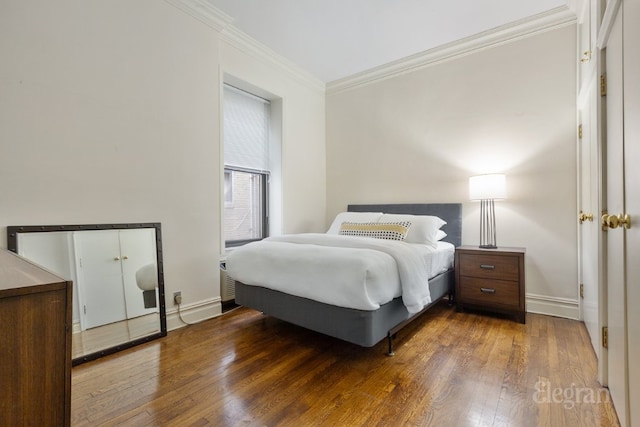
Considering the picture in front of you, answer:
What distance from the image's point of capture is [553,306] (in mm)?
2699

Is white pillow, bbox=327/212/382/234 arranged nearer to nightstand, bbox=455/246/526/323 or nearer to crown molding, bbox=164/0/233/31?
nightstand, bbox=455/246/526/323

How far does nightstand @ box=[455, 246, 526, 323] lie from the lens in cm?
252

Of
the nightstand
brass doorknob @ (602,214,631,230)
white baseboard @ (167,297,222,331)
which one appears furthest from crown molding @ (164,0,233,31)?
brass doorknob @ (602,214,631,230)

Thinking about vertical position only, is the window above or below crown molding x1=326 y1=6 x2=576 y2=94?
below

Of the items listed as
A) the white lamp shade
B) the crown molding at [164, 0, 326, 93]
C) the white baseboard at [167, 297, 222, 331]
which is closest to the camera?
the white baseboard at [167, 297, 222, 331]

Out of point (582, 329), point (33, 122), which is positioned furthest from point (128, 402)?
point (582, 329)

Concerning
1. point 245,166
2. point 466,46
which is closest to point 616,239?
point 466,46

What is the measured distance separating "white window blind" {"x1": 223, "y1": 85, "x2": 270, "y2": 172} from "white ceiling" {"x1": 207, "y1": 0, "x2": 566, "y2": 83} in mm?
630

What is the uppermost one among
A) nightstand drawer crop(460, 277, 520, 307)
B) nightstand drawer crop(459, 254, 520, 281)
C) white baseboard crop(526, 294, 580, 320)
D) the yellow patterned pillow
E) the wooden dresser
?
the yellow patterned pillow

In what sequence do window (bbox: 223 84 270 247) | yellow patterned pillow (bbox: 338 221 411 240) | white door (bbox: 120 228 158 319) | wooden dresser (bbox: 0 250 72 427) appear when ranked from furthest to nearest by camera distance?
1. window (bbox: 223 84 270 247)
2. yellow patterned pillow (bbox: 338 221 411 240)
3. white door (bbox: 120 228 158 319)
4. wooden dresser (bbox: 0 250 72 427)

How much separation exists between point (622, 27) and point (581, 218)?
164 cm

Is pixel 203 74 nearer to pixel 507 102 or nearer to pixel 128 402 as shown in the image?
pixel 128 402

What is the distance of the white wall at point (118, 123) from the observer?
5.85 feet

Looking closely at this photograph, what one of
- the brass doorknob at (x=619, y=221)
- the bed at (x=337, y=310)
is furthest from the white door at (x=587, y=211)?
the bed at (x=337, y=310)
